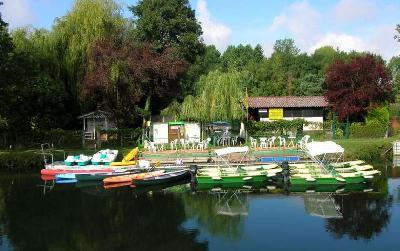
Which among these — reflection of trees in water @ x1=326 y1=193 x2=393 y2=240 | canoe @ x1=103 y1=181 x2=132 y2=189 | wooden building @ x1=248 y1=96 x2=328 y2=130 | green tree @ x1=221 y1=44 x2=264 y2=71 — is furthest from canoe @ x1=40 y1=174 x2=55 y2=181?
green tree @ x1=221 y1=44 x2=264 y2=71

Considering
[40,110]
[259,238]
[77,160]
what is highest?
[40,110]

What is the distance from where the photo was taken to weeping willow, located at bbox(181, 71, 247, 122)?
37469 millimetres

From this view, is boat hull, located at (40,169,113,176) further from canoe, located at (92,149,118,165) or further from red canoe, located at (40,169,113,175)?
canoe, located at (92,149,118,165)

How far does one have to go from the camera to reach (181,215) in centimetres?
2098

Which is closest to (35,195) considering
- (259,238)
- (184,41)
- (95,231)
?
(95,231)

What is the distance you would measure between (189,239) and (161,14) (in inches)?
1359

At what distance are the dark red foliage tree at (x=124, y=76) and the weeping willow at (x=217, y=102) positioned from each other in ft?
12.3

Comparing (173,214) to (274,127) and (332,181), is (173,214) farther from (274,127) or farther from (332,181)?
(274,127)

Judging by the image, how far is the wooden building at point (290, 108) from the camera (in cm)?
5184

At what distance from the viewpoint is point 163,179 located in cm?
2756

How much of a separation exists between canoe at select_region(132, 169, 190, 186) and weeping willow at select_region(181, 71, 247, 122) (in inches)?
378

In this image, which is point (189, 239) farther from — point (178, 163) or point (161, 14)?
A: point (161, 14)

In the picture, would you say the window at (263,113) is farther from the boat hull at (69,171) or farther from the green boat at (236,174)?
the boat hull at (69,171)

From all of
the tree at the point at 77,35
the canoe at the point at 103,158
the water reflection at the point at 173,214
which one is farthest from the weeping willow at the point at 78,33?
the water reflection at the point at 173,214
